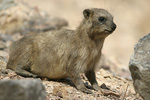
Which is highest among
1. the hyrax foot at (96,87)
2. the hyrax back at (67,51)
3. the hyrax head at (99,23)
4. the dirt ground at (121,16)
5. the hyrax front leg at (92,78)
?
the hyrax head at (99,23)

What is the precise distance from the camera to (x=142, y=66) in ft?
17.4

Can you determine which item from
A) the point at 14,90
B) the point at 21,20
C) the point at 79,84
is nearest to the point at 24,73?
the point at 79,84

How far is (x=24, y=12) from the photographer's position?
13820 millimetres

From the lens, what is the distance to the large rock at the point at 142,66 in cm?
531

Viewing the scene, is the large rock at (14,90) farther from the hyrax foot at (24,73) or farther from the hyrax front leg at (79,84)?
the hyrax foot at (24,73)

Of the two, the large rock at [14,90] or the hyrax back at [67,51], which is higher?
the large rock at [14,90]

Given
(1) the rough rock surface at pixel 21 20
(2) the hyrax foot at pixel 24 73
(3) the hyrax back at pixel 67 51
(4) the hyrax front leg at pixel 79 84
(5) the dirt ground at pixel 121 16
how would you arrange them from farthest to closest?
1. (5) the dirt ground at pixel 121 16
2. (1) the rough rock surface at pixel 21 20
3. (2) the hyrax foot at pixel 24 73
4. (3) the hyrax back at pixel 67 51
5. (4) the hyrax front leg at pixel 79 84

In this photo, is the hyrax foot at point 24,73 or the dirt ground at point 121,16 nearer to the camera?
the hyrax foot at point 24,73

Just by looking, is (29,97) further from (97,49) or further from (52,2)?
(52,2)

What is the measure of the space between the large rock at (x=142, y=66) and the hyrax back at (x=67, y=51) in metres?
1.54

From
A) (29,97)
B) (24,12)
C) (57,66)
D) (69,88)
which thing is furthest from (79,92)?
(24,12)

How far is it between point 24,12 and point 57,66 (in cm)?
682

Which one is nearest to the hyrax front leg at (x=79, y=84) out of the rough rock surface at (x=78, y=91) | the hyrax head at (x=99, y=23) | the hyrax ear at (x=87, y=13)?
the rough rock surface at (x=78, y=91)

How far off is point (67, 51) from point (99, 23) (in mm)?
988
